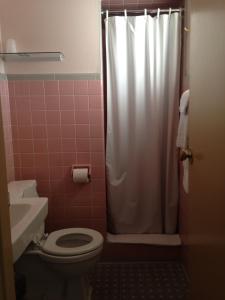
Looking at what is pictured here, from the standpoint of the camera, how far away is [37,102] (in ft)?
6.94

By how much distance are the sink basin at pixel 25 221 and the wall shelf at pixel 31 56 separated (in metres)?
1.11

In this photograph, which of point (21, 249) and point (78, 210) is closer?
point (21, 249)

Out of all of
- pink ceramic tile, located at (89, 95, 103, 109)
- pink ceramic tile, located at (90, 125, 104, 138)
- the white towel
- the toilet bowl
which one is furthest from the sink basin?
the white towel

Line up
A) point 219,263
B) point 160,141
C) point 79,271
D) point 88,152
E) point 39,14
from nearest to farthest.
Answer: point 219,263
point 79,271
point 39,14
point 88,152
point 160,141

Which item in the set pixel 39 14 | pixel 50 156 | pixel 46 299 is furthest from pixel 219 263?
pixel 39 14

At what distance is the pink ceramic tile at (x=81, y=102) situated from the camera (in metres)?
2.11

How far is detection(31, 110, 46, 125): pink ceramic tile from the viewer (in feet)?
6.98

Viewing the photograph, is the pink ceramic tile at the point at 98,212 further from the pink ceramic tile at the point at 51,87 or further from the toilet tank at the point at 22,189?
the pink ceramic tile at the point at 51,87

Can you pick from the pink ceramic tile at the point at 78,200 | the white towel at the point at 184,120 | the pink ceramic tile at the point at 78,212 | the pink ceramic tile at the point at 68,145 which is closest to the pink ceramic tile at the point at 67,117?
Result: the pink ceramic tile at the point at 68,145

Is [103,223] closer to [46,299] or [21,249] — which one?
[46,299]

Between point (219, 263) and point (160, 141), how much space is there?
4.58 ft

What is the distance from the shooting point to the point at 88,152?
2.17m

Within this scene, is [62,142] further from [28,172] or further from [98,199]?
[98,199]

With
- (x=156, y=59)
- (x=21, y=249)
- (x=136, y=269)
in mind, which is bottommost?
(x=136, y=269)
